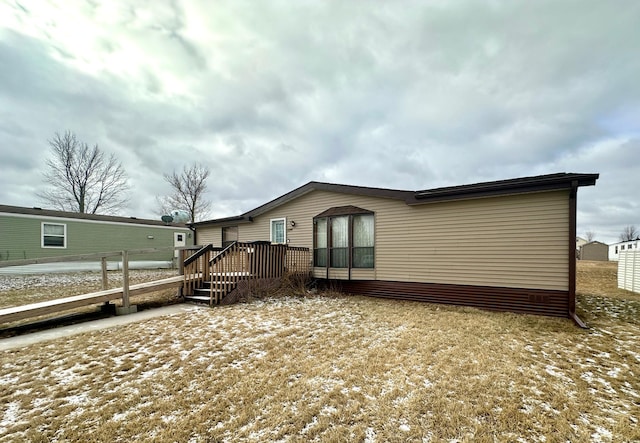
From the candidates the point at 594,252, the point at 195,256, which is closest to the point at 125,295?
the point at 195,256

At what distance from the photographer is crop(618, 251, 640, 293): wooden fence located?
31.2 ft

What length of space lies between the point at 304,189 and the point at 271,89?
20.5ft

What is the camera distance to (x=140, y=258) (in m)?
19.2

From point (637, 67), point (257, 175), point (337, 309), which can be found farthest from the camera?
point (257, 175)

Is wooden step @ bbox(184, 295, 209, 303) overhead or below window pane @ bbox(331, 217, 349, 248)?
below

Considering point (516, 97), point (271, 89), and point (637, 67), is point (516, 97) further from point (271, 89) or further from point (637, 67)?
point (271, 89)

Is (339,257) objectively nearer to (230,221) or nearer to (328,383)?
(230,221)

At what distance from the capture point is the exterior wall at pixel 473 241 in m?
6.56

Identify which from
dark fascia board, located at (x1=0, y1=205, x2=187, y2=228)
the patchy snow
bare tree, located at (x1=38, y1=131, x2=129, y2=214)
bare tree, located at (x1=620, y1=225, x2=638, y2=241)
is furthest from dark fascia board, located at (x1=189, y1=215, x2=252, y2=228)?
bare tree, located at (x1=620, y1=225, x2=638, y2=241)

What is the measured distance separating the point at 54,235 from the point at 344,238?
1683 centimetres

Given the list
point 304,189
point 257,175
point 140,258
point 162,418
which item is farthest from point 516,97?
point 140,258

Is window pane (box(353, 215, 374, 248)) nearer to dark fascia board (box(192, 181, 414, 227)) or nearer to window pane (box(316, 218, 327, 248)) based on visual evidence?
dark fascia board (box(192, 181, 414, 227))

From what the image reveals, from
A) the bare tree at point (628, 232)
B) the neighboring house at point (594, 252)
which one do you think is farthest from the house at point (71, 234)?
the bare tree at point (628, 232)

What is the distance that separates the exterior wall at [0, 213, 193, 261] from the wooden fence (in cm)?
2466
